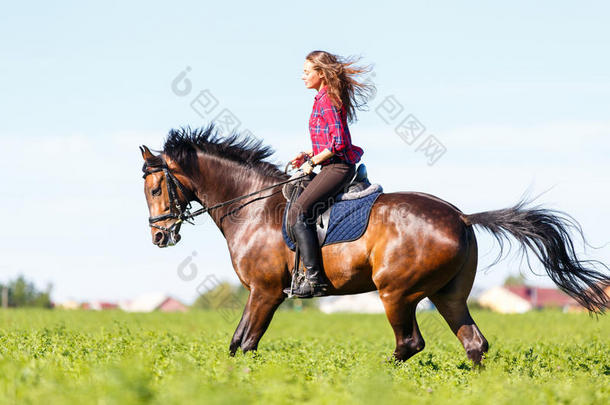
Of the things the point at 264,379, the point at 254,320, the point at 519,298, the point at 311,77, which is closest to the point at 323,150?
the point at 311,77

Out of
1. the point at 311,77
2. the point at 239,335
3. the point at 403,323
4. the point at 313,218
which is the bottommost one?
the point at 403,323

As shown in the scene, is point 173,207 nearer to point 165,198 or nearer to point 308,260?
point 165,198

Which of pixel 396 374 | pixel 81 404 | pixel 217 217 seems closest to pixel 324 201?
pixel 217 217

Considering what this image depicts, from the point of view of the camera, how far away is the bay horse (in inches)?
333

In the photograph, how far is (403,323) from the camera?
866cm

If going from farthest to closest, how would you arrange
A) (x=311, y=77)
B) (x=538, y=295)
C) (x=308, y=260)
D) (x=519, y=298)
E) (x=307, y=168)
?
1. (x=538, y=295)
2. (x=519, y=298)
3. (x=311, y=77)
4. (x=307, y=168)
5. (x=308, y=260)

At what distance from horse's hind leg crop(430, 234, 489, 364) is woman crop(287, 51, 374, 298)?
144cm

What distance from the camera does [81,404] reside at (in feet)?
15.1

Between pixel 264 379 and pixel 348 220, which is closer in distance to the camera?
pixel 264 379

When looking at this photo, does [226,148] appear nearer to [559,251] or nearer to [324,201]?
[324,201]

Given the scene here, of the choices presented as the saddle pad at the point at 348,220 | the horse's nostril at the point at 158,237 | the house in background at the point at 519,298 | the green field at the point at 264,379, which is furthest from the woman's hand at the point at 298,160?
the house in background at the point at 519,298

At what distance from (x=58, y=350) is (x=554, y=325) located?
791 inches

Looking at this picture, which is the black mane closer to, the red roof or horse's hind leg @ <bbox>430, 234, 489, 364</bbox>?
horse's hind leg @ <bbox>430, 234, 489, 364</bbox>

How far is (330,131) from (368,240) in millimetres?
1331
